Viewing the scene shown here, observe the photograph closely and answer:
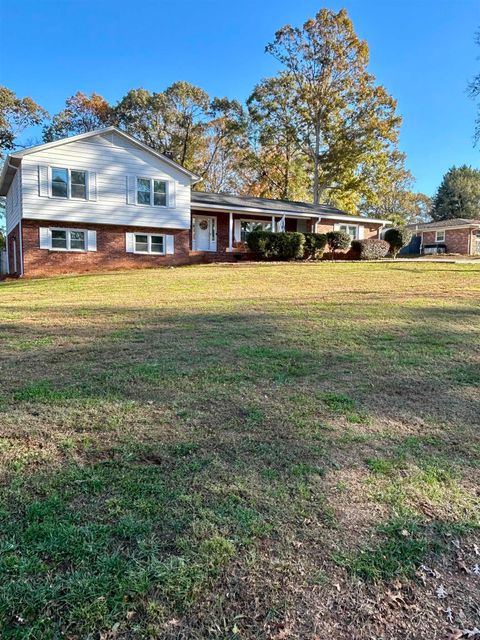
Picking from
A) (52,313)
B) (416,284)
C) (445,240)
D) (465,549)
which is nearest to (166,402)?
(465,549)

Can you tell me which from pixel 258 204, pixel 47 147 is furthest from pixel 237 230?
pixel 47 147

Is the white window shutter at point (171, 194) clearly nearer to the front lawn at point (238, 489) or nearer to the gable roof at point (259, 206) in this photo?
the gable roof at point (259, 206)

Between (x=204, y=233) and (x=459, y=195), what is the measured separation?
33.5 metres

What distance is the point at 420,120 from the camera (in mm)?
31750

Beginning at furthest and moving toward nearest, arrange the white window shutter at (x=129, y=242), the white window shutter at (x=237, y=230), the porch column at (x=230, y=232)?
1. the white window shutter at (x=237, y=230)
2. the porch column at (x=230, y=232)
3. the white window shutter at (x=129, y=242)

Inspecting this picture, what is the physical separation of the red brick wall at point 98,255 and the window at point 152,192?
1.24 meters

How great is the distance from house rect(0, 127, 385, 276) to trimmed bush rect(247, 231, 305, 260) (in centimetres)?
156

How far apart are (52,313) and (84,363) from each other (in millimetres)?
3501

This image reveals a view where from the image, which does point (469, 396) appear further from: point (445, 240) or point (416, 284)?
point (445, 240)

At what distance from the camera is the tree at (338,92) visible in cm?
2812

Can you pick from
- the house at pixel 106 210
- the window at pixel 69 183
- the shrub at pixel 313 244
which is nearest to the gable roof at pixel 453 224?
the shrub at pixel 313 244

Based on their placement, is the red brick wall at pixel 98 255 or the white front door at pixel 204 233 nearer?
the red brick wall at pixel 98 255

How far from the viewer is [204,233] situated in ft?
74.6

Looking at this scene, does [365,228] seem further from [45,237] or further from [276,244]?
[45,237]
